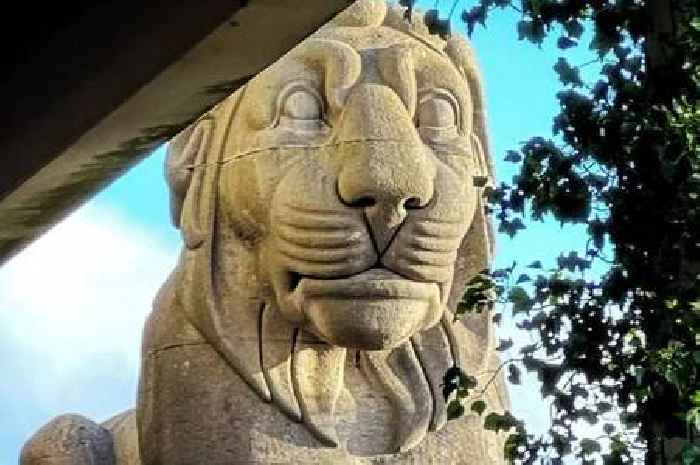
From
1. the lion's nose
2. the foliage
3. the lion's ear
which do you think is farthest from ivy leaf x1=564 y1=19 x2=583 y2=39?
the lion's ear

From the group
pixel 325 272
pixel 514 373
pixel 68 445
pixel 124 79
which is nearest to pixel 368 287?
pixel 325 272

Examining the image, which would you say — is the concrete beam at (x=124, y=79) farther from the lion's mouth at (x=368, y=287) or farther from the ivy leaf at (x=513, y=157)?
the lion's mouth at (x=368, y=287)

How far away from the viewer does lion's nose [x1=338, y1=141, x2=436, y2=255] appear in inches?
162

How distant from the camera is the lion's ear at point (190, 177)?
4469mm

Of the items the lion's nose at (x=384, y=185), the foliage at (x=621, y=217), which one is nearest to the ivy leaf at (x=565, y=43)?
the foliage at (x=621, y=217)

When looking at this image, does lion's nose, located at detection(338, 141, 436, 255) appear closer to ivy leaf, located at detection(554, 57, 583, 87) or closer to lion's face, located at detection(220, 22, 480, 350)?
lion's face, located at detection(220, 22, 480, 350)

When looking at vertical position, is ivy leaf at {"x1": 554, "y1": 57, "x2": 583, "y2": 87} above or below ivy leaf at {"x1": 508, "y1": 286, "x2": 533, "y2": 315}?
above

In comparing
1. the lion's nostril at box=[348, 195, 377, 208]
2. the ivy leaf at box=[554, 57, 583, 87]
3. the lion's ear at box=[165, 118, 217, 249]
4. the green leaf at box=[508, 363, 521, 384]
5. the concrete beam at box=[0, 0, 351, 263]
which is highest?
the lion's ear at box=[165, 118, 217, 249]

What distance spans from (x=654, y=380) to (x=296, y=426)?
2.13 meters

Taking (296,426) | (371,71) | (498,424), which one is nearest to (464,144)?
(371,71)

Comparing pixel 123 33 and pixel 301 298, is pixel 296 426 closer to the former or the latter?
pixel 301 298

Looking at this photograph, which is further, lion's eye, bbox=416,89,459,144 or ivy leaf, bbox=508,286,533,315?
lion's eye, bbox=416,89,459,144

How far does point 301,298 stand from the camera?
13.8 feet

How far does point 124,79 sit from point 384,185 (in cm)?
241
